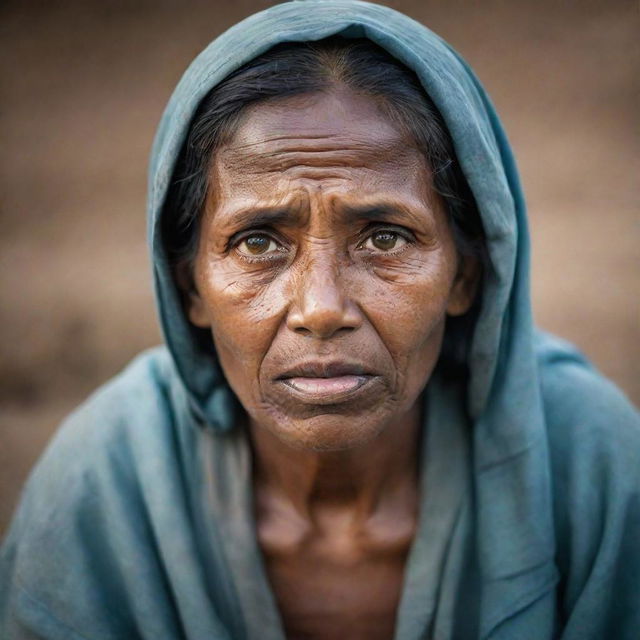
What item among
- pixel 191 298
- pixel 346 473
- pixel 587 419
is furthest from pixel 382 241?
pixel 587 419

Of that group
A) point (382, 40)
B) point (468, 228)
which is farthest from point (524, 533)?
point (382, 40)

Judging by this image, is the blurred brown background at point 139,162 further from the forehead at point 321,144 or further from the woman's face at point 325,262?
the forehead at point 321,144

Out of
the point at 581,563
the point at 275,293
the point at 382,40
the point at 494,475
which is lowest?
the point at 581,563

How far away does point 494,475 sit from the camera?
7.91 feet

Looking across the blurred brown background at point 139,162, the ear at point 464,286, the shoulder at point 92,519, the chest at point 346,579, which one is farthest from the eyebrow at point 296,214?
the blurred brown background at point 139,162

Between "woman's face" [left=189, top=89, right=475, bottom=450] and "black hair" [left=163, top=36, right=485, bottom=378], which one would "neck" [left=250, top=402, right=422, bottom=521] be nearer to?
"woman's face" [left=189, top=89, right=475, bottom=450]

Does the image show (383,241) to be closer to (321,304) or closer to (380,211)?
(380,211)

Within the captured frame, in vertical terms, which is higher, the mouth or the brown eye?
the brown eye

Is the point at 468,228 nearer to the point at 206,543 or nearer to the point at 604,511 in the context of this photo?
the point at 604,511

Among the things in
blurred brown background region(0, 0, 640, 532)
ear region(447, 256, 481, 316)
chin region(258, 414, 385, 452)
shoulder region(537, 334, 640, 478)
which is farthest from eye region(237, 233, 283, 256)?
blurred brown background region(0, 0, 640, 532)

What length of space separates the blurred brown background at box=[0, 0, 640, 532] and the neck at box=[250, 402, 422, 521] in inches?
108

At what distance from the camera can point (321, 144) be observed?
2029 mm

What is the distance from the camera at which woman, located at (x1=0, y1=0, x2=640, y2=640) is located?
6.73 feet

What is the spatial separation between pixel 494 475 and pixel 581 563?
0.34 meters
